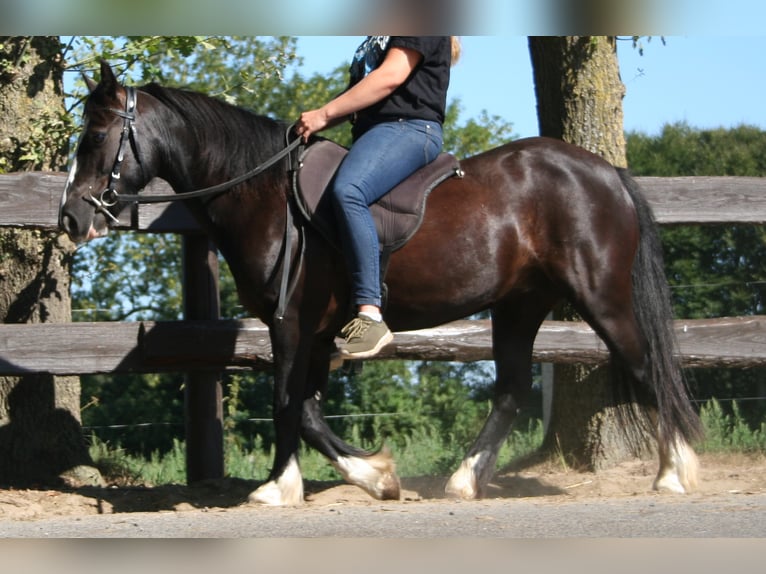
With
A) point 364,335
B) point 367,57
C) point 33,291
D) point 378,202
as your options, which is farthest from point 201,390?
point 367,57

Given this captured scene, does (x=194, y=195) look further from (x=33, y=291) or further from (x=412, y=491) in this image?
(x=412, y=491)

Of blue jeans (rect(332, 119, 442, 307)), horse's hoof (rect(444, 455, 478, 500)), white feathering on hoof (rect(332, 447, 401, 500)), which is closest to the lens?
blue jeans (rect(332, 119, 442, 307))

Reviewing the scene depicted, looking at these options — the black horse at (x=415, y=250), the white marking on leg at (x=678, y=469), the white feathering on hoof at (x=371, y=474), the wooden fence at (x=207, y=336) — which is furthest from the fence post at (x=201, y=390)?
the white marking on leg at (x=678, y=469)

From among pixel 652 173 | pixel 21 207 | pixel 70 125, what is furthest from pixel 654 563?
pixel 652 173

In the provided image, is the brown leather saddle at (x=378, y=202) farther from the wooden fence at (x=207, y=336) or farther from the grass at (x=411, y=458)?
the grass at (x=411, y=458)

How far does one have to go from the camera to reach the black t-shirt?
5.54 metres

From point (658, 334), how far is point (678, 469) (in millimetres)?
800

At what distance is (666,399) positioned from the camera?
19.6 feet

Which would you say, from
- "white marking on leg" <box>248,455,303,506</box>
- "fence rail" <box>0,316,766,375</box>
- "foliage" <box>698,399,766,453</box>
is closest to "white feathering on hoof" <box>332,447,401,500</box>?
"white marking on leg" <box>248,455,303,506</box>

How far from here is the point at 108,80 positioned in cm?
Result: 539

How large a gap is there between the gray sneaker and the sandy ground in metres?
0.90

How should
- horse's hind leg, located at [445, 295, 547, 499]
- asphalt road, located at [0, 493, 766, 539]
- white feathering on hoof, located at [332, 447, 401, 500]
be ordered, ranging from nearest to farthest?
asphalt road, located at [0, 493, 766, 539] → white feathering on hoof, located at [332, 447, 401, 500] → horse's hind leg, located at [445, 295, 547, 499]

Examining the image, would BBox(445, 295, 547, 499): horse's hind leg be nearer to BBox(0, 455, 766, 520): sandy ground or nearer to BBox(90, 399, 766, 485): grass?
BBox(0, 455, 766, 520): sandy ground

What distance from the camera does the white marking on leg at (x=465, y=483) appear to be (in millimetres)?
6031
